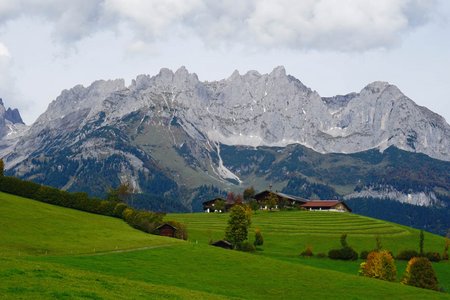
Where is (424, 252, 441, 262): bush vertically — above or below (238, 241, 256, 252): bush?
above

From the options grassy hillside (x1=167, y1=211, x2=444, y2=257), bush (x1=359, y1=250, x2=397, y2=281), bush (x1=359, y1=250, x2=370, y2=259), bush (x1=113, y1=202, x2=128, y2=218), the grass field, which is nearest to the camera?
the grass field

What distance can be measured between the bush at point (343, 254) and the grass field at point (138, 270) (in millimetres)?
43014

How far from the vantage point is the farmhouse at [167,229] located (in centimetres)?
14112

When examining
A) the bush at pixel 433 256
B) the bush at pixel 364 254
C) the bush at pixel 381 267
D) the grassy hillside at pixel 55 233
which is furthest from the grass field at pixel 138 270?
the bush at pixel 433 256

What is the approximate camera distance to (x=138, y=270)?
70.5 meters

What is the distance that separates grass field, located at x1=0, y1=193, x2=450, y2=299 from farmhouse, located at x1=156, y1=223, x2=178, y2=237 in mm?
27768

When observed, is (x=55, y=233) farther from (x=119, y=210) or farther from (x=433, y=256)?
(x=433, y=256)

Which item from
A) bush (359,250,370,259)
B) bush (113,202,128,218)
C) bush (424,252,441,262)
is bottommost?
bush (359,250,370,259)

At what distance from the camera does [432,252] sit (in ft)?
461

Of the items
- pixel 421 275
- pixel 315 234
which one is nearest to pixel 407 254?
pixel 315 234

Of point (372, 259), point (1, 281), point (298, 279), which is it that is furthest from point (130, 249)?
point (1, 281)

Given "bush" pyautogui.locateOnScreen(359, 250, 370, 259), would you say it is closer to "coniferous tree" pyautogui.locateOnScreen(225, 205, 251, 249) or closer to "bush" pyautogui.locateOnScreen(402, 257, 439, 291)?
"coniferous tree" pyautogui.locateOnScreen(225, 205, 251, 249)

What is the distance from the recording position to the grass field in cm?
4303

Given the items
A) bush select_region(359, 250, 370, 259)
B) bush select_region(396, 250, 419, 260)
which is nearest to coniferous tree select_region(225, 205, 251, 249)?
bush select_region(359, 250, 370, 259)
